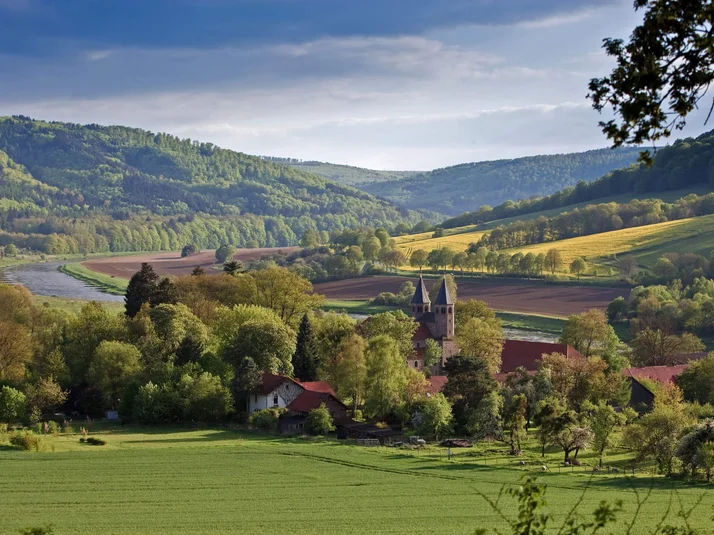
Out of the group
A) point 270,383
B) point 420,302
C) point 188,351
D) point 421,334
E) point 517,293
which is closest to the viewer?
point 270,383

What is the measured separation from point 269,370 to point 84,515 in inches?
1317

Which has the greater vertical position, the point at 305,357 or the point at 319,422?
the point at 305,357

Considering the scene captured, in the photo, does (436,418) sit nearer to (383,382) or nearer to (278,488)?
(383,382)

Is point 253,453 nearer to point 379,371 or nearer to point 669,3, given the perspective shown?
point 379,371

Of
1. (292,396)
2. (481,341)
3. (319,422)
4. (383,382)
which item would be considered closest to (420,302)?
(481,341)

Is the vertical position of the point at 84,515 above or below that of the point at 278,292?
below

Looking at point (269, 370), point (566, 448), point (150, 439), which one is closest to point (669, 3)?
point (566, 448)

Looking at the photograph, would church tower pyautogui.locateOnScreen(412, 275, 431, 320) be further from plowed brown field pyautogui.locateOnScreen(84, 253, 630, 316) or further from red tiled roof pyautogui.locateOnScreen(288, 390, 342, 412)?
plowed brown field pyautogui.locateOnScreen(84, 253, 630, 316)

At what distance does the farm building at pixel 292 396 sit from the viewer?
66.6m

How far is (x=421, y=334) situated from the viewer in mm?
82125

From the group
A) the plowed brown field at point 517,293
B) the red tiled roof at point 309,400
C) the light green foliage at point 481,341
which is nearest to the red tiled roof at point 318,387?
the red tiled roof at point 309,400

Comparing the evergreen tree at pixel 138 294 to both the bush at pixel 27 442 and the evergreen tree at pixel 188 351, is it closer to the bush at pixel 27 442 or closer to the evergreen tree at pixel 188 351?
the evergreen tree at pixel 188 351

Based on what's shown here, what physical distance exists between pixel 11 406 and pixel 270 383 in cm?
1695

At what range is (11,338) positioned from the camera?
7450cm
